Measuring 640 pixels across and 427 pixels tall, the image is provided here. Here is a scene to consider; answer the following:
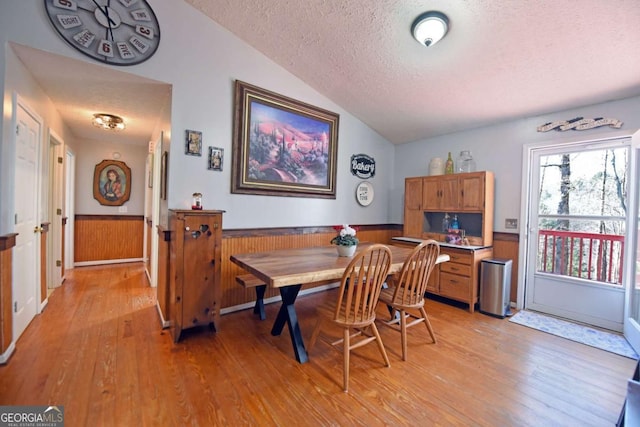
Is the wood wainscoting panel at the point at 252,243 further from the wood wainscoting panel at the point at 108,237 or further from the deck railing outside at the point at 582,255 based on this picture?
the wood wainscoting panel at the point at 108,237

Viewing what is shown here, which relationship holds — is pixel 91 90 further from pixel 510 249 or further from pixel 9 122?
pixel 510 249

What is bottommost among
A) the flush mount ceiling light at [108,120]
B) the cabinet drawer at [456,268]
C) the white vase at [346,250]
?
the cabinet drawer at [456,268]

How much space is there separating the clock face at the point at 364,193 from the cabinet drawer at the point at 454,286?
4.90 ft

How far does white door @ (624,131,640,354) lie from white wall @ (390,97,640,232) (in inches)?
15.6

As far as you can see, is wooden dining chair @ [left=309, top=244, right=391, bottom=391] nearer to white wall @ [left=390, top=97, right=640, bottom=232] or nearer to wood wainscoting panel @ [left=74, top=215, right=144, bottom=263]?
white wall @ [left=390, top=97, right=640, bottom=232]

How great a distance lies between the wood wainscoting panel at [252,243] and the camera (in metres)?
2.95

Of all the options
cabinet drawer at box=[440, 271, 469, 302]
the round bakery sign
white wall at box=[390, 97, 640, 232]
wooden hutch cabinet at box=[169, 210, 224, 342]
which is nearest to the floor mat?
cabinet drawer at box=[440, 271, 469, 302]

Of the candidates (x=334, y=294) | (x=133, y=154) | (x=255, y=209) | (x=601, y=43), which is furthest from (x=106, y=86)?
(x=601, y=43)

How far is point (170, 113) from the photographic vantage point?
8.58 ft

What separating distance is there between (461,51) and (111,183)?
5.94 m

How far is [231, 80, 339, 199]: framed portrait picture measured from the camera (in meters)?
2.97

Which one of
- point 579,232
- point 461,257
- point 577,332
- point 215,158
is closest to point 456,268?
point 461,257

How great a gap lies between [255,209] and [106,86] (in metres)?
1.86

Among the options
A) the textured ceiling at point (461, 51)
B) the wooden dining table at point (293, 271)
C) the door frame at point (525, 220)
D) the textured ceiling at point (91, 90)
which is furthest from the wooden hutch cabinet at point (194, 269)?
the door frame at point (525, 220)
